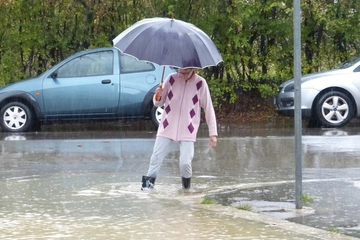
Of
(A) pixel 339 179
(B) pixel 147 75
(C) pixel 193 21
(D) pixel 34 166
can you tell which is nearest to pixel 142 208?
(A) pixel 339 179

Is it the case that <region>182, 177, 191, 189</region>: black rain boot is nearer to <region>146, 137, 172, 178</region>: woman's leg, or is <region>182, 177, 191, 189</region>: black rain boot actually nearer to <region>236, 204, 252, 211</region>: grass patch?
Answer: <region>146, 137, 172, 178</region>: woman's leg

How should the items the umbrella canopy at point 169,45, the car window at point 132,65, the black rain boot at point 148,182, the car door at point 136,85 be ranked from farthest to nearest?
the car window at point 132,65, the car door at point 136,85, the black rain boot at point 148,182, the umbrella canopy at point 169,45

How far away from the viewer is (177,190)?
899 cm

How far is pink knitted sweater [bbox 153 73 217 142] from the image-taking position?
8.81 metres

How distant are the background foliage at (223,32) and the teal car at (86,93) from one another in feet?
7.68

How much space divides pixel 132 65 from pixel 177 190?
7825mm

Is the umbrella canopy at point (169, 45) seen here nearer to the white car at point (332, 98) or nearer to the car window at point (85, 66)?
the car window at point (85, 66)

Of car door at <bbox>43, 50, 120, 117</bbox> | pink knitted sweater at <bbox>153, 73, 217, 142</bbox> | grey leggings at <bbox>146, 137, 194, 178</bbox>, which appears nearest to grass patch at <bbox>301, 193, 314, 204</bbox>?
pink knitted sweater at <bbox>153, 73, 217, 142</bbox>

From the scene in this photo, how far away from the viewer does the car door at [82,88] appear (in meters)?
16.4

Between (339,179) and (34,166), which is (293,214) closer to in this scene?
(339,179)

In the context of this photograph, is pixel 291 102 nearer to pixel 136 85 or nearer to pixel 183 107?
pixel 136 85

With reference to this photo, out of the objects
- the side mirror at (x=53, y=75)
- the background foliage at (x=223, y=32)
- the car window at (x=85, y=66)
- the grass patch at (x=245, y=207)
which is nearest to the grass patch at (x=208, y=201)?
the grass patch at (x=245, y=207)

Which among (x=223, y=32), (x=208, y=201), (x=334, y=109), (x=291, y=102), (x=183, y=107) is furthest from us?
(x=223, y=32)

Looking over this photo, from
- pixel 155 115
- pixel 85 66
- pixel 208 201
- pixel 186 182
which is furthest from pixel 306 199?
pixel 85 66
